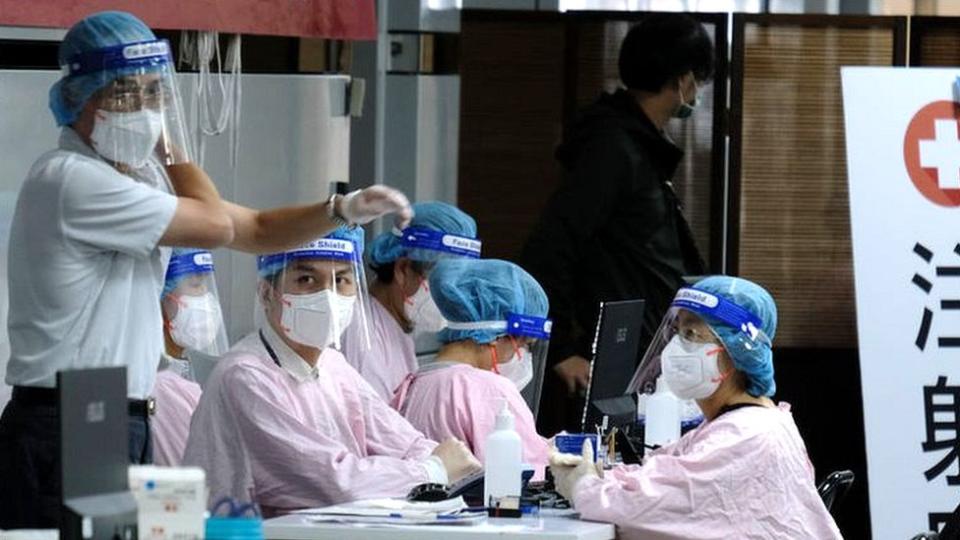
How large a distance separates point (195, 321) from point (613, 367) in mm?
1014

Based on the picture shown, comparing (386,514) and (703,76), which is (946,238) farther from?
(386,514)

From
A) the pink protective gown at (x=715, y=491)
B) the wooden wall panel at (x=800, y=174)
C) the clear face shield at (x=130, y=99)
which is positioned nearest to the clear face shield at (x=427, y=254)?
the pink protective gown at (x=715, y=491)

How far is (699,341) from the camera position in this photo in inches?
185

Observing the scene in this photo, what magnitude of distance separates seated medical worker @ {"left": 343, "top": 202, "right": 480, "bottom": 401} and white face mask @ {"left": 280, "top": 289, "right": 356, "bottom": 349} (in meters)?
0.82

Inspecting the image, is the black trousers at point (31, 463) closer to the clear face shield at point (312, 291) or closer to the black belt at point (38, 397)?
the black belt at point (38, 397)

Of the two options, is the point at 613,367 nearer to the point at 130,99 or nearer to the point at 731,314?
the point at 731,314

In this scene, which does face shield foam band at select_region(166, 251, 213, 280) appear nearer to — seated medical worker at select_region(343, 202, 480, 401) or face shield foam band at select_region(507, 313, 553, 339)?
seated medical worker at select_region(343, 202, 480, 401)

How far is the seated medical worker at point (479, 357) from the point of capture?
16.7 feet

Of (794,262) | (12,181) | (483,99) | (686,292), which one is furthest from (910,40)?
(12,181)

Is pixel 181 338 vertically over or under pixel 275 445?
over

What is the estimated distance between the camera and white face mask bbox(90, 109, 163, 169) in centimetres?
394

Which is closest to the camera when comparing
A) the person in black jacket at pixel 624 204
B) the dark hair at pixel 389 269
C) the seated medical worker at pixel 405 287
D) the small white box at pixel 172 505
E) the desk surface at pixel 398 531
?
the small white box at pixel 172 505

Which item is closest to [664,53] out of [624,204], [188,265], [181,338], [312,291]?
[624,204]

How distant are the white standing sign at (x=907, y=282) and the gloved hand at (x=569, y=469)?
2.56 m
